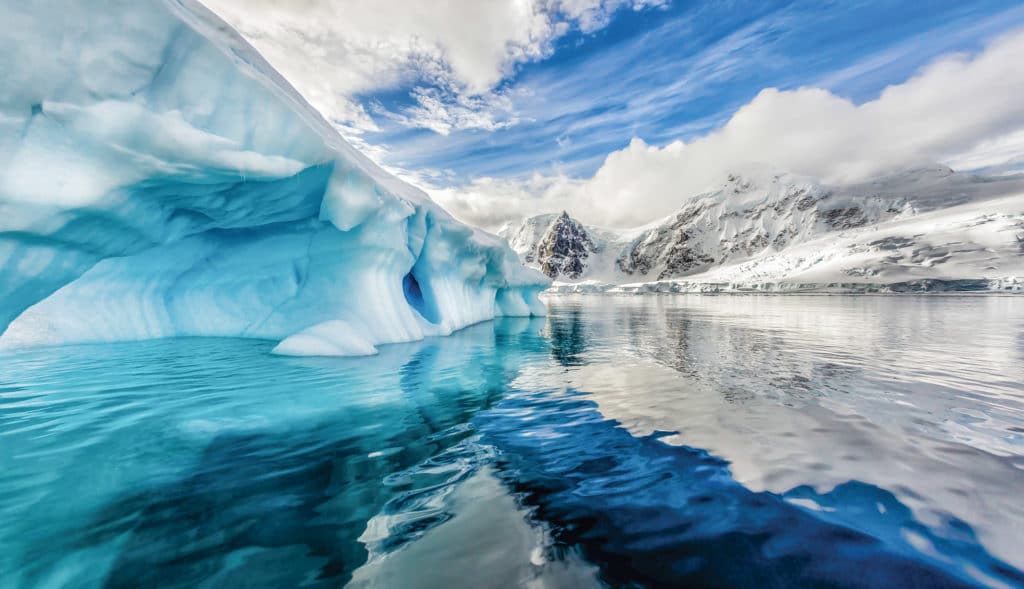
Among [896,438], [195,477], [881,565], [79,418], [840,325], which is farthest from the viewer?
[840,325]

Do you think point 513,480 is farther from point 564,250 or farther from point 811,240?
point 564,250

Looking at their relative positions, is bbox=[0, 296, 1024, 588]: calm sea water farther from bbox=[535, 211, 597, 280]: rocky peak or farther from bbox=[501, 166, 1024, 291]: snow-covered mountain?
bbox=[535, 211, 597, 280]: rocky peak

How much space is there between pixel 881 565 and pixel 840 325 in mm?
17155

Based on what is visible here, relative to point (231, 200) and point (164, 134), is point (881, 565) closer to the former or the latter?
point (164, 134)

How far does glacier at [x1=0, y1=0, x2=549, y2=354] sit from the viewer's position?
427cm

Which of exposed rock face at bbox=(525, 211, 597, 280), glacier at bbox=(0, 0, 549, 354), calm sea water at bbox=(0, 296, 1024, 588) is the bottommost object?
calm sea water at bbox=(0, 296, 1024, 588)

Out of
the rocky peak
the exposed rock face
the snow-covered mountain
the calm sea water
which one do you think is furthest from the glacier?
the rocky peak

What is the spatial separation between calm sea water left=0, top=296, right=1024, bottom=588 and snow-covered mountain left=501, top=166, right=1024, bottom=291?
73782 millimetres

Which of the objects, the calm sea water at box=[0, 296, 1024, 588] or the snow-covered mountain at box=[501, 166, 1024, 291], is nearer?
the calm sea water at box=[0, 296, 1024, 588]

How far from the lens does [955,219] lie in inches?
3238

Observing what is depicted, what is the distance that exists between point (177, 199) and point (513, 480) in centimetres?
727

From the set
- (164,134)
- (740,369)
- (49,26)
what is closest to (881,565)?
(740,369)

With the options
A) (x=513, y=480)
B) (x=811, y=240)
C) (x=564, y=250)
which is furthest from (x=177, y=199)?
(x=564, y=250)

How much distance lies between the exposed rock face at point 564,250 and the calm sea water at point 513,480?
151 meters
